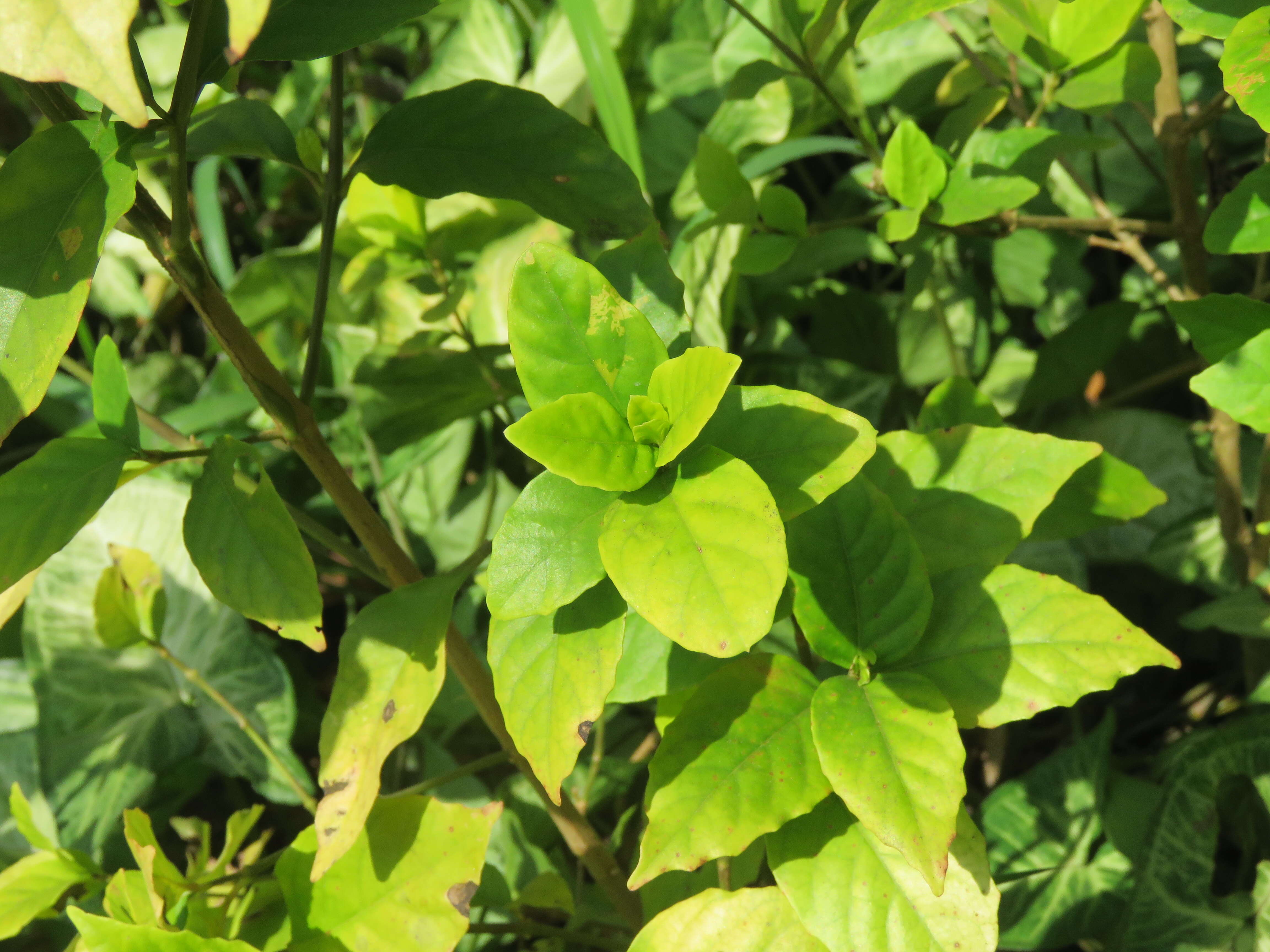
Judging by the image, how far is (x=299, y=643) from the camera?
3.93 feet

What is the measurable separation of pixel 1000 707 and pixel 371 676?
0.37m

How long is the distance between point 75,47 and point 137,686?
2.87 ft

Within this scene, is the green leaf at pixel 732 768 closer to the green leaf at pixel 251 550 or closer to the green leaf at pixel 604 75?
the green leaf at pixel 251 550

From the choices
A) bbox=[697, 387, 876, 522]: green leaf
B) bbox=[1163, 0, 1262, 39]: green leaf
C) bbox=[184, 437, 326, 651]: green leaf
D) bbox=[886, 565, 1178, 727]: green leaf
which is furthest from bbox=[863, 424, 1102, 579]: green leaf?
bbox=[184, 437, 326, 651]: green leaf

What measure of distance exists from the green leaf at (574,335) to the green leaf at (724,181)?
27 cm

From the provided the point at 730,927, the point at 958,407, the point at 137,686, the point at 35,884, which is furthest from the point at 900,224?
the point at 137,686

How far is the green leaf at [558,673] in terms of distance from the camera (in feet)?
1.63

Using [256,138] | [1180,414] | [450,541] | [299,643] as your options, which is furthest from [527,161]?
[1180,414]

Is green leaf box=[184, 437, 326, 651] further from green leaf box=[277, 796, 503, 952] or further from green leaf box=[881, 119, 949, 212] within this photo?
green leaf box=[881, 119, 949, 212]

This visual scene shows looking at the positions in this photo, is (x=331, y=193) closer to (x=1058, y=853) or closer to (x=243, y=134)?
(x=243, y=134)

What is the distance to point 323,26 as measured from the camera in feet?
1.77

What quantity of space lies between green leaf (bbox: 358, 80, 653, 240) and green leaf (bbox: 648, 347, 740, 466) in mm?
139

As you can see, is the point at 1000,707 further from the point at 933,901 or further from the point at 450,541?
the point at 450,541

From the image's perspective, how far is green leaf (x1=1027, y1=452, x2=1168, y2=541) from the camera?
692mm
